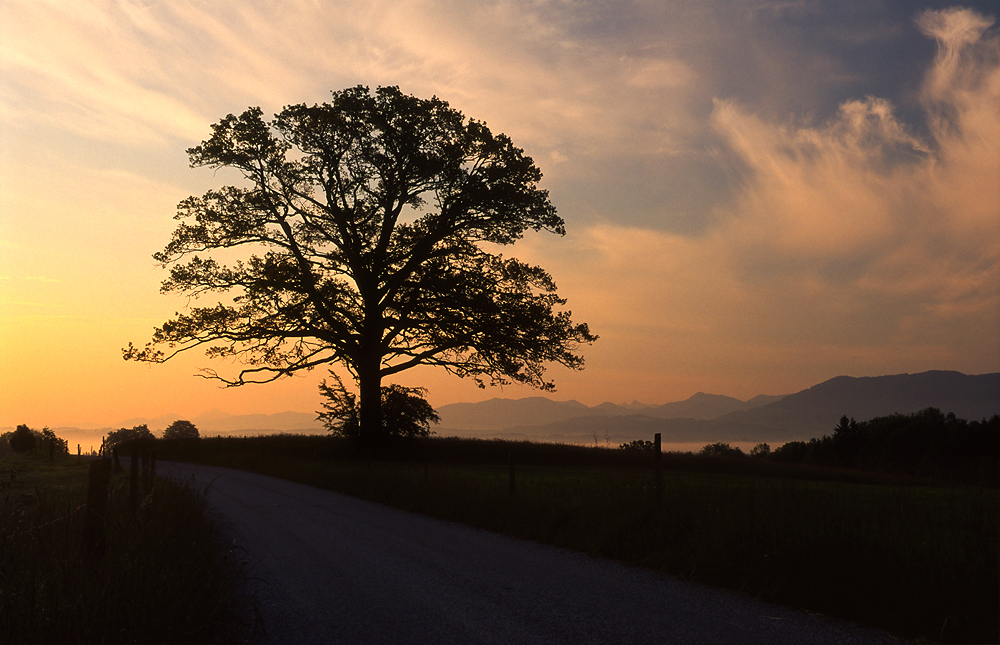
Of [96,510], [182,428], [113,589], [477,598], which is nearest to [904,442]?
[477,598]

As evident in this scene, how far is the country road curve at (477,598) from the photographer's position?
6.70 metres

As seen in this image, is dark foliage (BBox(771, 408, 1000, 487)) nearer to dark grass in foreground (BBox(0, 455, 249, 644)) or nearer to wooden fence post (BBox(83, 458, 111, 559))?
dark grass in foreground (BBox(0, 455, 249, 644))

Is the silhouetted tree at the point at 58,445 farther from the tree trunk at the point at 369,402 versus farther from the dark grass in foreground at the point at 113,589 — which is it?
the dark grass in foreground at the point at 113,589

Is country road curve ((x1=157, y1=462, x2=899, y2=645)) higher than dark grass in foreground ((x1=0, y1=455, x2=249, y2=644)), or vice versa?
dark grass in foreground ((x1=0, y1=455, x2=249, y2=644))

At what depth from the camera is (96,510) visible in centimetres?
770

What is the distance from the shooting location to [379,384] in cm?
3422

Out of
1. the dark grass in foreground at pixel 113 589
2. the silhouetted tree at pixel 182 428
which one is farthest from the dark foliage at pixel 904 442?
the silhouetted tree at pixel 182 428

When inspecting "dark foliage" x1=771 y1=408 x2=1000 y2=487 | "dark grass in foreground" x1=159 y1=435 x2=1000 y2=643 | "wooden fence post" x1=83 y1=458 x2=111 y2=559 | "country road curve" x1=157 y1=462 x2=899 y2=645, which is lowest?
"dark foliage" x1=771 y1=408 x2=1000 y2=487

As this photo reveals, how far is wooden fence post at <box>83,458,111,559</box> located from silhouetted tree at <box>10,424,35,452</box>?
54.9m

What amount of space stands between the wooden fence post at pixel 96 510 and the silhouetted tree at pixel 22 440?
5487 centimetres

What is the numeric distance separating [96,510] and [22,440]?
188 ft

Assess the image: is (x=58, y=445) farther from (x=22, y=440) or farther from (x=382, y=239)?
(x=382, y=239)

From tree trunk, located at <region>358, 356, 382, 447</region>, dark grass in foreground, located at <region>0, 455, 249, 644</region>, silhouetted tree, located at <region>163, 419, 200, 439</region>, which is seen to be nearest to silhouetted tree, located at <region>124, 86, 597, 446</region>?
tree trunk, located at <region>358, 356, 382, 447</region>

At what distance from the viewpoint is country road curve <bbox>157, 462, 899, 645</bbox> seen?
6697mm
